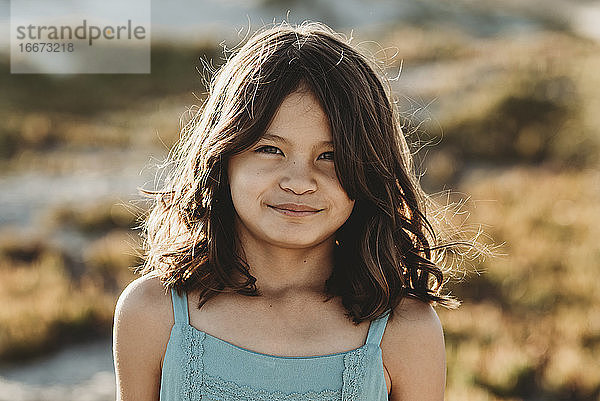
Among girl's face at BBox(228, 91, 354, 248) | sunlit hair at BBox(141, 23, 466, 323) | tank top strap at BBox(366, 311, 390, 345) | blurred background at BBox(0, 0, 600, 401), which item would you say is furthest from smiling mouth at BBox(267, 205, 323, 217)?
blurred background at BBox(0, 0, 600, 401)

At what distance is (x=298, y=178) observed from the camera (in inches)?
71.2

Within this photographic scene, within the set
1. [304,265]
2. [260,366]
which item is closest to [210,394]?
[260,366]

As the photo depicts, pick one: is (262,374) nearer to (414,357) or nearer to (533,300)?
(414,357)

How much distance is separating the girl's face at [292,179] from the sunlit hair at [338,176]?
0.03m

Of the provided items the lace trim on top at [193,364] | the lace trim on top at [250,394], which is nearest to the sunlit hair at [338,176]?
the lace trim on top at [193,364]

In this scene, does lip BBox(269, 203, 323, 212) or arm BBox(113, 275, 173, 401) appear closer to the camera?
lip BBox(269, 203, 323, 212)

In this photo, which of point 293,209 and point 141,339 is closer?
point 293,209

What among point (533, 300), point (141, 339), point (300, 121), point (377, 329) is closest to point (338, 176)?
point (300, 121)

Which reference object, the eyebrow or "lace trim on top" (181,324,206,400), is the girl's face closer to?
the eyebrow

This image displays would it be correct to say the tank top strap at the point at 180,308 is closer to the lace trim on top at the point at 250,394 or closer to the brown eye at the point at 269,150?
A: the lace trim on top at the point at 250,394

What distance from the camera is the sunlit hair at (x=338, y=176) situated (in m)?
1.87

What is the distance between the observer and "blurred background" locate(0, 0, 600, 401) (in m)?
4.50

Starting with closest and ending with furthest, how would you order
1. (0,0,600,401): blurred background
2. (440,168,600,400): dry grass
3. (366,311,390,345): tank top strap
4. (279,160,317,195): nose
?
(279,160,317,195): nose → (366,311,390,345): tank top strap → (440,168,600,400): dry grass → (0,0,600,401): blurred background

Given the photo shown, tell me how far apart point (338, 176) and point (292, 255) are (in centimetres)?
28
